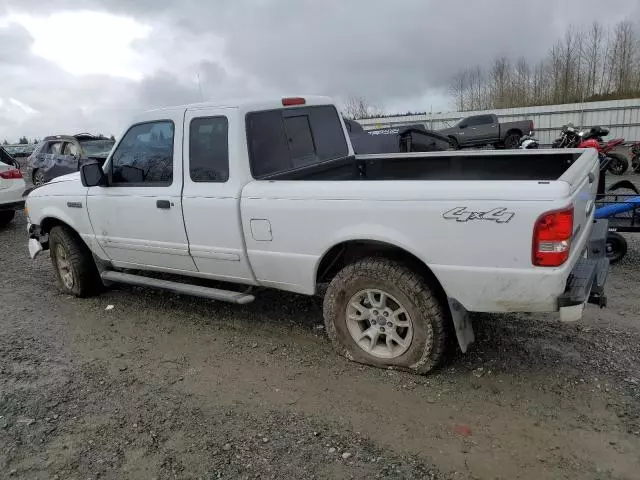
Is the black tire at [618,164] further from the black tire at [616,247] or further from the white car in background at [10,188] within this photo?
the white car in background at [10,188]

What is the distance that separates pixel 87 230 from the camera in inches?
211

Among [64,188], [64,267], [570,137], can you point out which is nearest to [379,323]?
[64,188]

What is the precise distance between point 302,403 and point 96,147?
12.0 metres

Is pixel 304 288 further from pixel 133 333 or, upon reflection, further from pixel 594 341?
pixel 594 341

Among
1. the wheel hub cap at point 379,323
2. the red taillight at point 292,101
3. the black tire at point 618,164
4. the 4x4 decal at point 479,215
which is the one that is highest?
the red taillight at point 292,101

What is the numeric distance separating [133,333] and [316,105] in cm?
275

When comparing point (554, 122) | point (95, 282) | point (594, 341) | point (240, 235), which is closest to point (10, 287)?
point (95, 282)

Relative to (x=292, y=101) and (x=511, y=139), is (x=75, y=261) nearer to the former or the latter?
(x=292, y=101)

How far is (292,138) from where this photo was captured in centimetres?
457

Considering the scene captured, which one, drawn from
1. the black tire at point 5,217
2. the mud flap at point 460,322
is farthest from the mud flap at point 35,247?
the black tire at point 5,217

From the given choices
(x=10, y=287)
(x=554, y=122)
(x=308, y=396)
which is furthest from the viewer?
(x=554, y=122)

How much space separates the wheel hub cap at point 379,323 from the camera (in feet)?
12.1

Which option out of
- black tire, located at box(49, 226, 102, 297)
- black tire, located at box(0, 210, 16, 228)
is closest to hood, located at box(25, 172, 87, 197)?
black tire, located at box(49, 226, 102, 297)

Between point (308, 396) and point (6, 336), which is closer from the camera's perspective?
point (308, 396)
